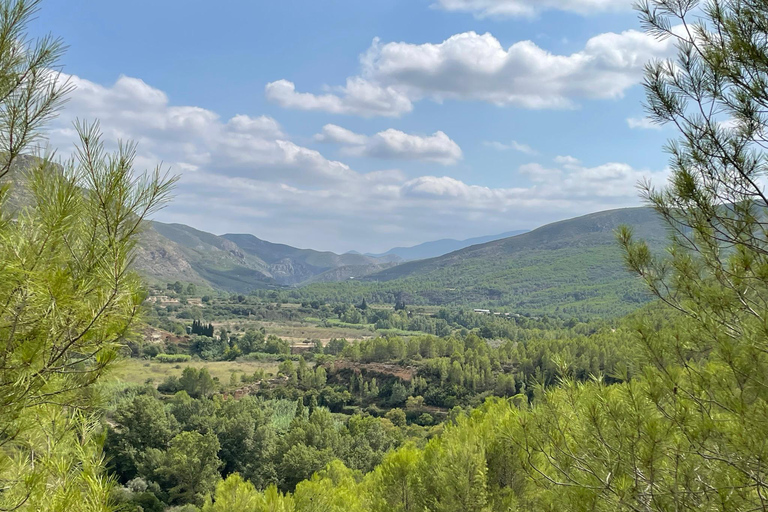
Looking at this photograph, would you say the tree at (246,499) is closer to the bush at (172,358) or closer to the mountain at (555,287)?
the bush at (172,358)

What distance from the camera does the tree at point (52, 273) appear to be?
2.48 meters

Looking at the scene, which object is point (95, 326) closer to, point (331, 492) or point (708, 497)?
point (708, 497)

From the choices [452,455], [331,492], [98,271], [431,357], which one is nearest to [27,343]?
[98,271]

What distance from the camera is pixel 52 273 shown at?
245cm

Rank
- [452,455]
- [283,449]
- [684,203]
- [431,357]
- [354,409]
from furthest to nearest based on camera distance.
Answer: [431,357]
[354,409]
[283,449]
[452,455]
[684,203]

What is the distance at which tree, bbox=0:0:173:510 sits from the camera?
97.6 inches

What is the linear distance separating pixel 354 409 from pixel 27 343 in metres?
44.9

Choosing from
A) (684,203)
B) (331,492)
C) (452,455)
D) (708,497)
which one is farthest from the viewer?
(331,492)

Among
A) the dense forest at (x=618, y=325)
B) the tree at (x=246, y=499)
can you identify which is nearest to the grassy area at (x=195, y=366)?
the tree at (x=246, y=499)

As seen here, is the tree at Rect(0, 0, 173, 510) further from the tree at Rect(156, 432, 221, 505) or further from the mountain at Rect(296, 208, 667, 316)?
the mountain at Rect(296, 208, 667, 316)

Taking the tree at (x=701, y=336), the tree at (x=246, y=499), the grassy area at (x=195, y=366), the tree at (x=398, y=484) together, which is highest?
the tree at (x=701, y=336)

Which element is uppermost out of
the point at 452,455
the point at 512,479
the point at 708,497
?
the point at 708,497

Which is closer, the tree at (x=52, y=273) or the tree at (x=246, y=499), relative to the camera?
the tree at (x=52, y=273)

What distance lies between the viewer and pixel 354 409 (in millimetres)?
45156
